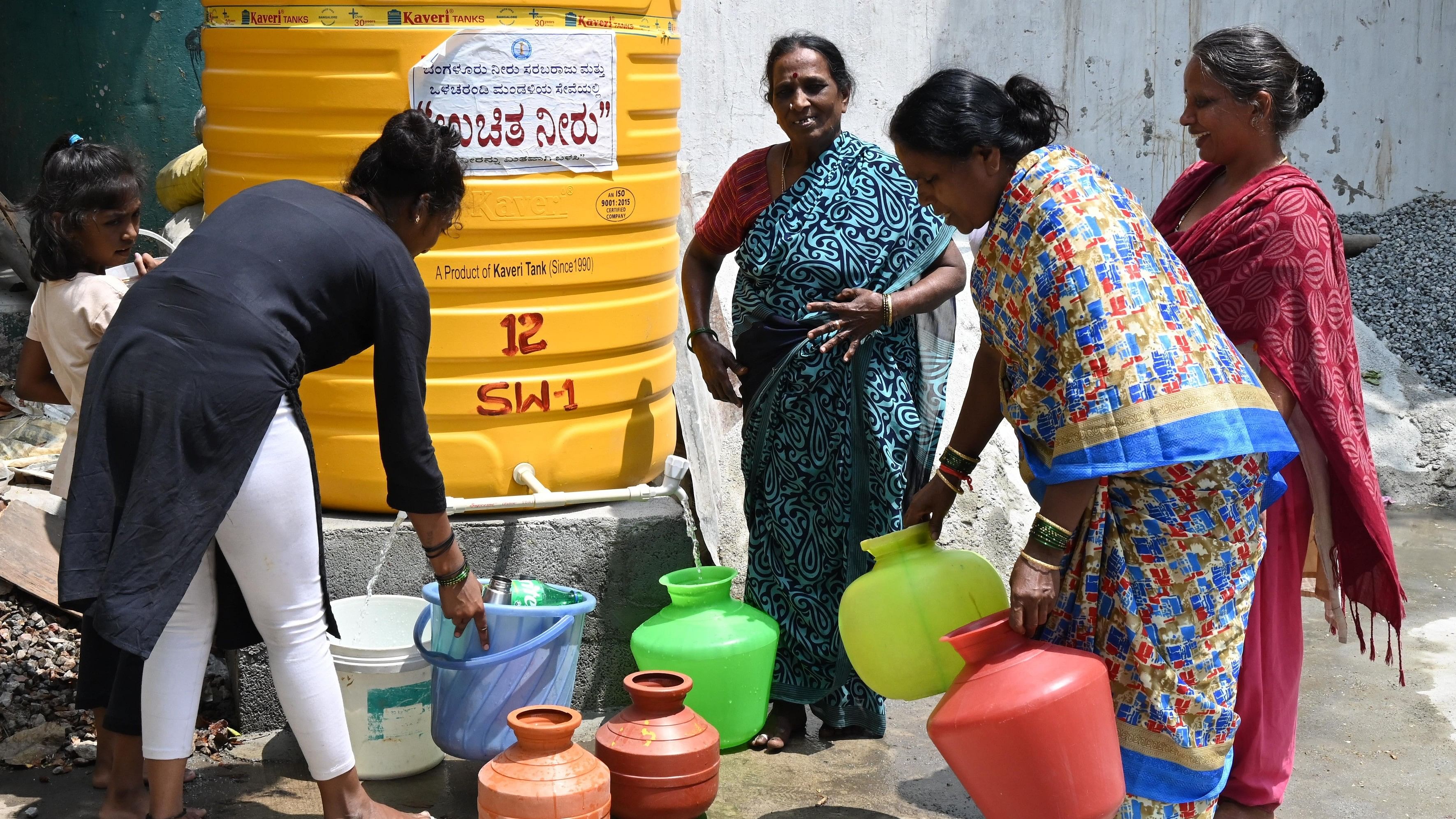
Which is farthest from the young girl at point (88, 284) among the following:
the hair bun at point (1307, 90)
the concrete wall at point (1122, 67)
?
the concrete wall at point (1122, 67)

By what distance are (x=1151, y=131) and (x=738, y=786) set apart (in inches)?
230

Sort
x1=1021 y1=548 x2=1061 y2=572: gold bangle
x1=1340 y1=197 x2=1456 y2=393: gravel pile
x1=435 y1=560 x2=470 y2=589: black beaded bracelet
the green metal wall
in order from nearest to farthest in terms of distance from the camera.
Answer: x1=1021 y1=548 x2=1061 y2=572: gold bangle
x1=435 y1=560 x2=470 y2=589: black beaded bracelet
the green metal wall
x1=1340 y1=197 x2=1456 y2=393: gravel pile

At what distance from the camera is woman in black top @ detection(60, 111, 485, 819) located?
232 cm

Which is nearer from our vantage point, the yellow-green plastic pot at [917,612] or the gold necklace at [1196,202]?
the yellow-green plastic pot at [917,612]

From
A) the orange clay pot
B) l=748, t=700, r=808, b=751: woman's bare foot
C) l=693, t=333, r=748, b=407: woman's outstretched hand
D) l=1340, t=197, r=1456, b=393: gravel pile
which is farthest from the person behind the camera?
l=1340, t=197, r=1456, b=393: gravel pile

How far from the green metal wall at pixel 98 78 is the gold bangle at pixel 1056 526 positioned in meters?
4.58

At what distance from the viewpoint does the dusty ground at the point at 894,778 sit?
10.1ft

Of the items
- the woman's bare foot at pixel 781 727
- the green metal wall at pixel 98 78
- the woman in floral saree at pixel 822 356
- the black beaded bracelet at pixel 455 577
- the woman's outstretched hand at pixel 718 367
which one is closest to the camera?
the black beaded bracelet at pixel 455 577

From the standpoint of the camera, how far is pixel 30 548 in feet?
12.1

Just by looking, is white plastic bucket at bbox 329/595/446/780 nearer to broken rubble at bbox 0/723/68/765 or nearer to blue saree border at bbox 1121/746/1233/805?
broken rubble at bbox 0/723/68/765

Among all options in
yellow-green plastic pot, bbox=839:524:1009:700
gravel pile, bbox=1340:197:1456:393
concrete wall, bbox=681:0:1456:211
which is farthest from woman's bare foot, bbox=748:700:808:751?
gravel pile, bbox=1340:197:1456:393

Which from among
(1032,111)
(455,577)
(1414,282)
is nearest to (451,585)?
(455,577)

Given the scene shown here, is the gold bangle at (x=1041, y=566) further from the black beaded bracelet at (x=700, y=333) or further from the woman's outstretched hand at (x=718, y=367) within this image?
the black beaded bracelet at (x=700, y=333)

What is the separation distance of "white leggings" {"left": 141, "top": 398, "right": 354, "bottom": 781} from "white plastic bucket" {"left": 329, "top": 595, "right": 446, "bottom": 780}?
31 cm
